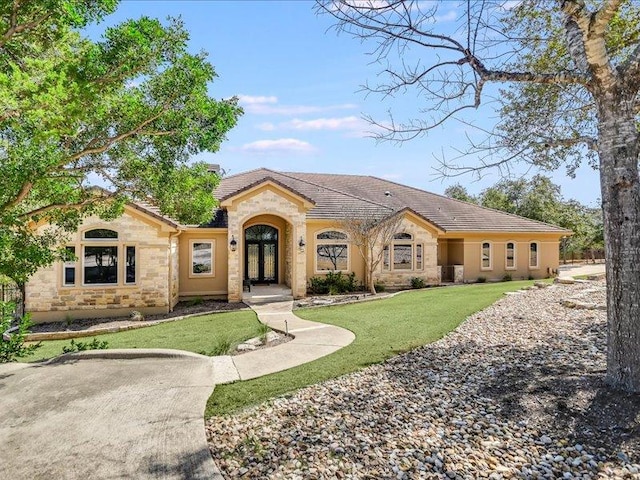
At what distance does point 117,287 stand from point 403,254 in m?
13.9

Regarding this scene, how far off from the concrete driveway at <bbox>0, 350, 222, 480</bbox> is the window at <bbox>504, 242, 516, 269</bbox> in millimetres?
21650

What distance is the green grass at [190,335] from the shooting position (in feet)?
34.2

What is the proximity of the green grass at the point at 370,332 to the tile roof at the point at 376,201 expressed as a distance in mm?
5805

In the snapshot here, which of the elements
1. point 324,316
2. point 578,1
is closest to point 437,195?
point 324,316

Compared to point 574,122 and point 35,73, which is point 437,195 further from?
point 35,73

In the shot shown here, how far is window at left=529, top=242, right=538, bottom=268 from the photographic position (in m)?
25.3

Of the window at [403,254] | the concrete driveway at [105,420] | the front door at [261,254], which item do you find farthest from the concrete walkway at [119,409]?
the front door at [261,254]

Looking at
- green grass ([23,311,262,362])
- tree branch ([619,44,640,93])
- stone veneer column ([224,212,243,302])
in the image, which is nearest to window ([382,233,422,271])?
stone veneer column ([224,212,243,302])

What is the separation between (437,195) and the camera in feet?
95.9

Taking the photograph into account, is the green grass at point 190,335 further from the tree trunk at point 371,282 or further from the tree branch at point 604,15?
the tree branch at point 604,15

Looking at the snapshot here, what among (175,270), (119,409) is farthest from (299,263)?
(119,409)

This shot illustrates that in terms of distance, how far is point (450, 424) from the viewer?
4.88 meters

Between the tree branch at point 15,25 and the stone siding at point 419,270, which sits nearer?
the tree branch at point 15,25

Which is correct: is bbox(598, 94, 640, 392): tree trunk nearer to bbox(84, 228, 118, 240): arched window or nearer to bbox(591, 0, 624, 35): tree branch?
bbox(591, 0, 624, 35): tree branch
